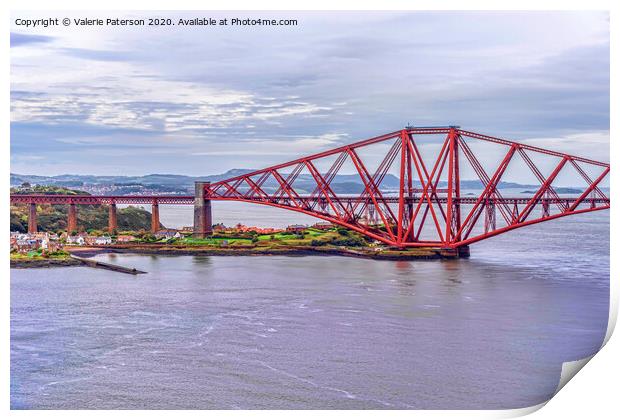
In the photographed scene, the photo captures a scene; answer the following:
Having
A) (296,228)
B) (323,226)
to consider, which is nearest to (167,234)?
(296,228)

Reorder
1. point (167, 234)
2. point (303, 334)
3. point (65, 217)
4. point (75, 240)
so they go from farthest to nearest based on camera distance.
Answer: point (167, 234)
point (65, 217)
point (75, 240)
point (303, 334)

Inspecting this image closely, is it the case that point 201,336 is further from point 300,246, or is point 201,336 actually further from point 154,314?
point 300,246

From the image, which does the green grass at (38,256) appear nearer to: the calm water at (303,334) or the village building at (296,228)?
the calm water at (303,334)

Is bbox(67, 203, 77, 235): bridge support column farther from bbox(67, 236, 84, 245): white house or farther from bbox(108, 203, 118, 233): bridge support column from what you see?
bbox(108, 203, 118, 233): bridge support column

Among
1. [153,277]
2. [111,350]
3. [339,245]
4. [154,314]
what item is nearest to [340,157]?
[339,245]

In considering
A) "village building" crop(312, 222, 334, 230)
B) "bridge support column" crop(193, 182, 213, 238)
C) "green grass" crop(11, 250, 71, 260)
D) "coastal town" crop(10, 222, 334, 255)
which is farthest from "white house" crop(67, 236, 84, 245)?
"village building" crop(312, 222, 334, 230)

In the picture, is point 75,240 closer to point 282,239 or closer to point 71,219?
point 71,219

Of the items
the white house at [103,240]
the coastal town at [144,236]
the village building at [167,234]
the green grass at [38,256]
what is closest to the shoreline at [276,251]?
the white house at [103,240]
